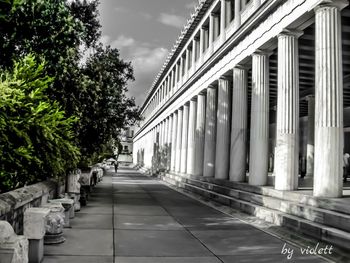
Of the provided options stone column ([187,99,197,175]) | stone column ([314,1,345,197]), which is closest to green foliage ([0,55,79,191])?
stone column ([314,1,345,197])

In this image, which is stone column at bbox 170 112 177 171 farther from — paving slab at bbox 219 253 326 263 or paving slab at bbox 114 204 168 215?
paving slab at bbox 219 253 326 263

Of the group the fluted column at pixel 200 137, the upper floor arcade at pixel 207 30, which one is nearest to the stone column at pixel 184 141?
the upper floor arcade at pixel 207 30

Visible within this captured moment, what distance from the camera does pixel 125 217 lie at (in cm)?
1177

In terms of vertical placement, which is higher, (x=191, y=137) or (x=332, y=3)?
(x=332, y=3)

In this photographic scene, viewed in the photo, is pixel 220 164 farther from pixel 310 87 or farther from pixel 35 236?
pixel 35 236

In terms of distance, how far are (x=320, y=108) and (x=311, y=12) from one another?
3129 millimetres

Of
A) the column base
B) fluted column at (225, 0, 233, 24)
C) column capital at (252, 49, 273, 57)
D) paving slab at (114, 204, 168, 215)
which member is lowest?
paving slab at (114, 204, 168, 215)

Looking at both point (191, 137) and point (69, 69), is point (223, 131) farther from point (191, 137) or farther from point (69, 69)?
point (69, 69)

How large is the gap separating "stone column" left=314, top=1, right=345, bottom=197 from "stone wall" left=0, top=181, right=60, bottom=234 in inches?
281

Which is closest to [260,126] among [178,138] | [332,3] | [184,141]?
[332,3]

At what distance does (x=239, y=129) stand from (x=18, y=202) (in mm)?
12244

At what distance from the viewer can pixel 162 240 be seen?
847cm

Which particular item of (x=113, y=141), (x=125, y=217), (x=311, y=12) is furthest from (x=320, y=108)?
(x=113, y=141)

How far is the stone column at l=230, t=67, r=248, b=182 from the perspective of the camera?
57.0 feet
